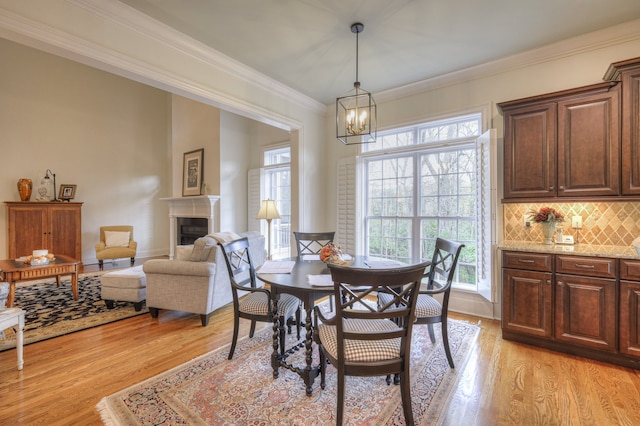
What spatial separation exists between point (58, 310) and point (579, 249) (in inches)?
229

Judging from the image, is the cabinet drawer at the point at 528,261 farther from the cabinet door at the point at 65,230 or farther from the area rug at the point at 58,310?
the cabinet door at the point at 65,230

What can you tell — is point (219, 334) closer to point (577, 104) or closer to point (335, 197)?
point (335, 197)

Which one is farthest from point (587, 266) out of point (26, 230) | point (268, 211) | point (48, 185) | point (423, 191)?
point (48, 185)

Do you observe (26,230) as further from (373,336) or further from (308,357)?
(373,336)

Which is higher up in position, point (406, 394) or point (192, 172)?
point (192, 172)

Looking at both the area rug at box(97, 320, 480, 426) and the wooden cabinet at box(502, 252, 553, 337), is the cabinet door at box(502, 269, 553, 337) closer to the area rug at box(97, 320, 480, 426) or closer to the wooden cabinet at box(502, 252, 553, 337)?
the wooden cabinet at box(502, 252, 553, 337)

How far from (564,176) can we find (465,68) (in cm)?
167

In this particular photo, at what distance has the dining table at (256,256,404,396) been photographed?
202cm

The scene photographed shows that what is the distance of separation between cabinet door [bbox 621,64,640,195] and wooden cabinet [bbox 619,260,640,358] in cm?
66

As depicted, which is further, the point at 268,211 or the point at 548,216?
the point at 268,211

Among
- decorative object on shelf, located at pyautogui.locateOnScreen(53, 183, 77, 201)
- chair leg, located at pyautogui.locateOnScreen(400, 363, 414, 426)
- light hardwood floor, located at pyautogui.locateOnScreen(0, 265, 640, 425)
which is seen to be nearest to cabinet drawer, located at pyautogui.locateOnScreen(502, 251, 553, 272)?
light hardwood floor, located at pyautogui.locateOnScreen(0, 265, 640, 425)

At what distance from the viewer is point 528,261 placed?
275 centimetres

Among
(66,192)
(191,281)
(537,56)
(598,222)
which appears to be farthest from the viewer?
(66,192)

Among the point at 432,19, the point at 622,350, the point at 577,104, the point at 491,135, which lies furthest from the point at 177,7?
the point at 622,350
